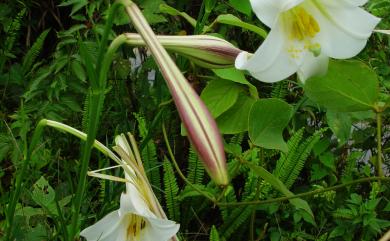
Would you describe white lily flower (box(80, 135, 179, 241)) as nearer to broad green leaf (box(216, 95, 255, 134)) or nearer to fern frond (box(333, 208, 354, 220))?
broad green leaf (box(216, 95, 255, 134))

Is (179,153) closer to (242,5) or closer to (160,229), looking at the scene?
(242,5)

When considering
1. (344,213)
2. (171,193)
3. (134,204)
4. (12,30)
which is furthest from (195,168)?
(134,204)

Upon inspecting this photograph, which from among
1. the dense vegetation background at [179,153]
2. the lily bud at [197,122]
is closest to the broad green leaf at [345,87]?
the lily bud at [197,122]

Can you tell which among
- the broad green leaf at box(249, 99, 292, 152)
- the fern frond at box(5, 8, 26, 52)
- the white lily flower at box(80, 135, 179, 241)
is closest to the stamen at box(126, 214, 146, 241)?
the white lily flower at box(80, 135, 179, 241)

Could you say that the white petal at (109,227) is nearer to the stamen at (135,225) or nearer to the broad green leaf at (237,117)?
the stamen at (135,225)

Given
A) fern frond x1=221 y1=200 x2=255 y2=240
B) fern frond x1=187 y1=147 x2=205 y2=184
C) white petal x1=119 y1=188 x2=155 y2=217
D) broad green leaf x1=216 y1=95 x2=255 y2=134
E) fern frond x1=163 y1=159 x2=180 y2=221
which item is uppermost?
broad green leaf x1=216 y1=95 x2=255 y2=134
